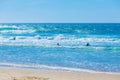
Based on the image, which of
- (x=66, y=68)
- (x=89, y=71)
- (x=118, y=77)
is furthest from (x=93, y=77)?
(x=66, y=68)

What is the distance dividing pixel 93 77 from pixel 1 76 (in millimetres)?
3028

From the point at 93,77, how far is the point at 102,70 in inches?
81.8

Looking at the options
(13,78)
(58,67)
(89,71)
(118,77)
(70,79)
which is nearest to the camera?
(13,78)

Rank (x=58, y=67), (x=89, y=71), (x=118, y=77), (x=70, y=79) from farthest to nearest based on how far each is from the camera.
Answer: (x=58, y=67), (x=89, y=71), (x=118, y=77), (x=70, y=79)

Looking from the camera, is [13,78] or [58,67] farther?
[58,67]

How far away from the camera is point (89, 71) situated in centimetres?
1228

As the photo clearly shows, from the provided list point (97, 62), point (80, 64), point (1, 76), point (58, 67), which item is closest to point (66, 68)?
point (58, 67)

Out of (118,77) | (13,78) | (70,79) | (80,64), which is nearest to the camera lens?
(13,78)

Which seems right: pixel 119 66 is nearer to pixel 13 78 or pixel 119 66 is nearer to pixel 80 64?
pixel 80 64

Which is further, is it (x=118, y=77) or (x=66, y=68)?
(x=66, y=68)

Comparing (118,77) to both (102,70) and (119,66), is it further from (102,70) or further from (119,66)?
(119,66)

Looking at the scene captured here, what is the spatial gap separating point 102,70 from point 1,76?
449 centimetres

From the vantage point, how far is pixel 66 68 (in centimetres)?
1298

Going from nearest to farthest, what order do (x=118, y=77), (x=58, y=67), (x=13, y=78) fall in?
(x=13, y=78), (x=118, y=77), (x=58, y=67)
